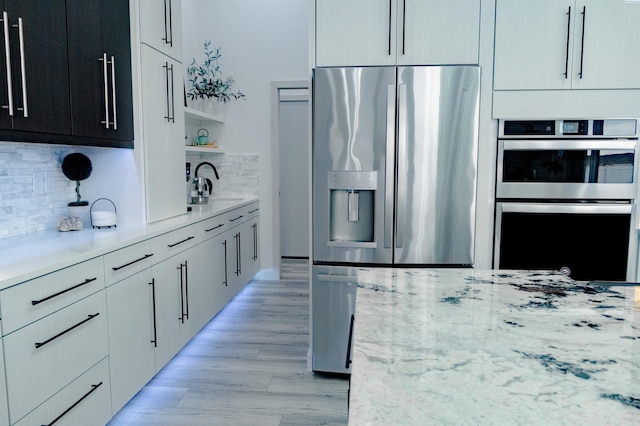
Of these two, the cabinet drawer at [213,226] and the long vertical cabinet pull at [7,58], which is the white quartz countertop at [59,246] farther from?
the long vertical cabinet pull at [7,58]

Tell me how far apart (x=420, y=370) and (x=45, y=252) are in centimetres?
171

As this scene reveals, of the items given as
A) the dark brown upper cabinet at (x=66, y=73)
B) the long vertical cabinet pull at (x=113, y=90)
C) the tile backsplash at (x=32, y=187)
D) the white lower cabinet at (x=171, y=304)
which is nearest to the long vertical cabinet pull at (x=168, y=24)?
the dark brown upper cabinet at (x=66, y=73)

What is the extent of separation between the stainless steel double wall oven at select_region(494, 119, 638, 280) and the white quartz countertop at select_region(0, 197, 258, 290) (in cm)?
203

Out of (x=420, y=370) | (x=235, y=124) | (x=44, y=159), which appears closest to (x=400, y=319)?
(x=420, y=370)

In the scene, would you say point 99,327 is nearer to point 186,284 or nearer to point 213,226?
point 186,284

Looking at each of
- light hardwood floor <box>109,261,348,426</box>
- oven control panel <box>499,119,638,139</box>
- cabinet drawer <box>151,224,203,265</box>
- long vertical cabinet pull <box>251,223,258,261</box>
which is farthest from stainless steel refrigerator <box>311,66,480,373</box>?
long vertical cabinet pull <box>251,223,258,261</box>

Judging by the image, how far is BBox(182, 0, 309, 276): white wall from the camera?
16.1ft

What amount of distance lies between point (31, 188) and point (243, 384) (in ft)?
5.33

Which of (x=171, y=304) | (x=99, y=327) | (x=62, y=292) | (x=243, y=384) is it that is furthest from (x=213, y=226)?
(x=62, y=292)

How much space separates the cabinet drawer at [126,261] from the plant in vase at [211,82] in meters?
2.76

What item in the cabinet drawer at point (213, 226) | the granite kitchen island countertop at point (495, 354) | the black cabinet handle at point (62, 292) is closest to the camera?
the granite kitchen island countertop at point (495, 354)

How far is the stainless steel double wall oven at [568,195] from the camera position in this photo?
2.53m

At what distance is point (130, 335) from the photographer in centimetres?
225

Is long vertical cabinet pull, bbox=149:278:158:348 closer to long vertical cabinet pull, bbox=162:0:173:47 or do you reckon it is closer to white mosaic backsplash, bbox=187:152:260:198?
long vertical cabinet pull, bbox=162:0:173:47
